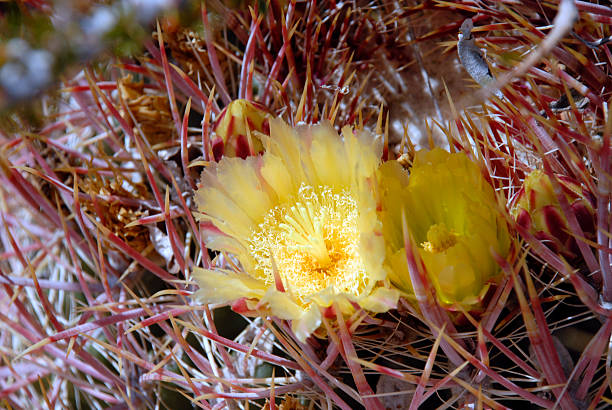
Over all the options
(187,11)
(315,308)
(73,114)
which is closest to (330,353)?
(315,308)

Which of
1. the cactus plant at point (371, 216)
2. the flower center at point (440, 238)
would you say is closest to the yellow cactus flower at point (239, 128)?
the cactus plant at point (371, 216)

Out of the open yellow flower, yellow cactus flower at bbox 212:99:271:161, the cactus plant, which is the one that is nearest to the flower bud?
the cactus plant

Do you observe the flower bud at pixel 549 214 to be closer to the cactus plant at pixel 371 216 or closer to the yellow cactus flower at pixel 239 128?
the cactus plant at pixel 371 216

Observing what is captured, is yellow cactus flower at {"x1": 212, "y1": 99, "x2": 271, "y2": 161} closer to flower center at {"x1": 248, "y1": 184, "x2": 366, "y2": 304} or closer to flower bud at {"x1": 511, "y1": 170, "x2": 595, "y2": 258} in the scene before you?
flower center at {"x1": 248, "y1": 184, "x2": 366, "y2": 304}

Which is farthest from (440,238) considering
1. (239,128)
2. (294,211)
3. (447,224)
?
(239,128)

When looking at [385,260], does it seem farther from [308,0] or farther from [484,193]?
[308,0]

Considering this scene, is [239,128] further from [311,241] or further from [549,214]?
[549,214]
